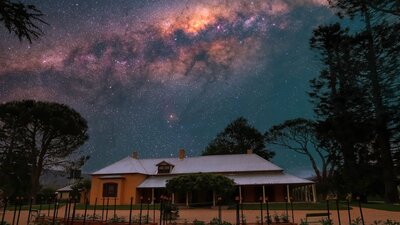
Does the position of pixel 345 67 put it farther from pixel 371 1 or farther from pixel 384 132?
pixel 371 1

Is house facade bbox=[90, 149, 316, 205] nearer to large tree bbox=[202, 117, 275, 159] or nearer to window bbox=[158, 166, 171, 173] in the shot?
window bbox=[158, 166, 171, 173]

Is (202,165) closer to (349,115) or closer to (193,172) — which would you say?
(193,172)

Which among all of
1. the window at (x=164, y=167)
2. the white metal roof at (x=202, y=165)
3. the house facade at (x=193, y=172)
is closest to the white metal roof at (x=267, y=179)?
the house facade at (x=193, y=172)

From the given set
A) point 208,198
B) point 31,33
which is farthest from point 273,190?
point 31,33

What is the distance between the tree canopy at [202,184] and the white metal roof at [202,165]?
389 inches

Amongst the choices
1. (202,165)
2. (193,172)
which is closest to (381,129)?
(202,165)

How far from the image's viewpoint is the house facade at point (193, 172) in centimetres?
3609

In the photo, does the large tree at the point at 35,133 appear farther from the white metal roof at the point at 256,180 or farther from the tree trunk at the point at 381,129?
the tree trunk at the point at 381,129

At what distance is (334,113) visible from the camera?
39.5 metres

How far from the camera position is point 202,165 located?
41.2 metres

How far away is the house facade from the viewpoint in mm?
36094

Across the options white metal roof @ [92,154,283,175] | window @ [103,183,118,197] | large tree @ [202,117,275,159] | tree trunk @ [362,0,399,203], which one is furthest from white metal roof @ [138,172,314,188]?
large tree @ [202,117,275,159]

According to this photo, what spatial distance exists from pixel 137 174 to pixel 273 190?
50.9 feet

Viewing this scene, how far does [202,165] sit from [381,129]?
19.9 meters
